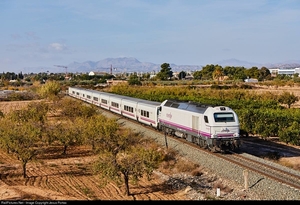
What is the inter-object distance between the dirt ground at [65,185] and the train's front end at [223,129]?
14.6ft

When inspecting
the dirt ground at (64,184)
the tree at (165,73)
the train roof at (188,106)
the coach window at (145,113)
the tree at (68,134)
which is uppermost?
the tree at (165,73)

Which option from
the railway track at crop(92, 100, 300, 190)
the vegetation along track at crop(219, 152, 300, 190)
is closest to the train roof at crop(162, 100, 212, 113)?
the railway track at crop(92, 100, 300, 190)

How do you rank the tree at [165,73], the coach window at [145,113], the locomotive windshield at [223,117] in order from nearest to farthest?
the locomotive windshield at [223,117] < the coach window at [145,113] < the tree at [165,73]

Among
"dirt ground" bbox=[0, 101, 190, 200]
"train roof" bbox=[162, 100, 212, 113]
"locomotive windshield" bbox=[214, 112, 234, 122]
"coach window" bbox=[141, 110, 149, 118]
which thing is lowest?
"dirt ground" bbox=[0, 101, 190, 200]

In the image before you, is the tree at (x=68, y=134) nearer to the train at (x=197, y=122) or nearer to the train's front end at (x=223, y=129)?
the train at (x=197, y=122)

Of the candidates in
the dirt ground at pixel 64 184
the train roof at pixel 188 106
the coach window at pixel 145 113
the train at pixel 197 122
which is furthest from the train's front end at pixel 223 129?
the coach window at pixel 145 113

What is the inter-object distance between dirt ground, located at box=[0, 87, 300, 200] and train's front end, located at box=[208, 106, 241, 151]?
4.44 metres

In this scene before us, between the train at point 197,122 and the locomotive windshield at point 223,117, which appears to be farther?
the locomotive windshield at point 223,117

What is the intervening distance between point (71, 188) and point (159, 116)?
1604cm

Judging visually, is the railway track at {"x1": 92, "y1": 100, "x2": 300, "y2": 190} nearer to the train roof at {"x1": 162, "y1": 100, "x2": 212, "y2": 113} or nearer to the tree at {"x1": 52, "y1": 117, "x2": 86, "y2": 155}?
the train roof at {"x1": 162, "y1": 100, "x2": 212, "y2": 113}

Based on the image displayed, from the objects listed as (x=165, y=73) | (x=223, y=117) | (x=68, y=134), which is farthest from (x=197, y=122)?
(x=165, y=73)

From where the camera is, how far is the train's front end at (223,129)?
24016mm

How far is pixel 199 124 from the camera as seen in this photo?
25.8 metres

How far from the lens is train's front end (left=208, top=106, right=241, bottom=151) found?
24.0m
